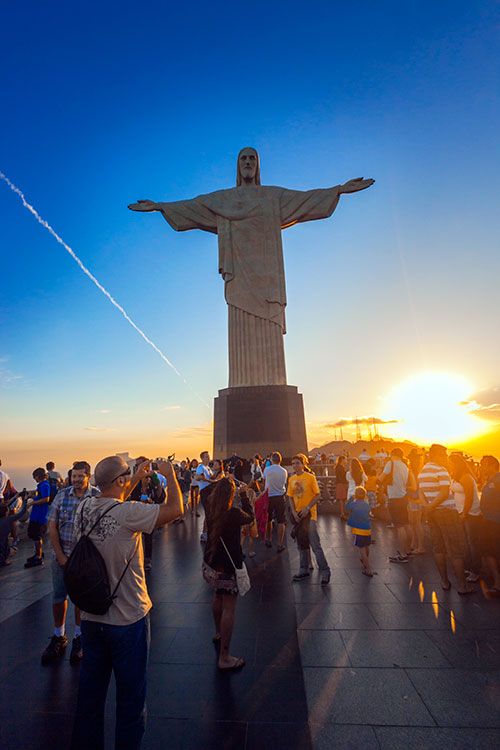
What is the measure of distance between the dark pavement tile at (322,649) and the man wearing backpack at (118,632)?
1.82 m

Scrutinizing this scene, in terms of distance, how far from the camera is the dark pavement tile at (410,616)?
4.07 metres

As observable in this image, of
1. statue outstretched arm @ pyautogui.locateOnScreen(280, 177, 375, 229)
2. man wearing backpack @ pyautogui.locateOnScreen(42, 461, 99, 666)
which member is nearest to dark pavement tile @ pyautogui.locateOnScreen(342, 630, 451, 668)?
man wearing backpack @ pyautogui.locateOnScreen(42, 461, 99, 666)

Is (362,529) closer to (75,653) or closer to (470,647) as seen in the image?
(470,647)

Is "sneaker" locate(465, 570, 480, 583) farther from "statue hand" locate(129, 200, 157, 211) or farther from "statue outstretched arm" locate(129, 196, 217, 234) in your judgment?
"statue hand" locate(129, 200, 157, 211)

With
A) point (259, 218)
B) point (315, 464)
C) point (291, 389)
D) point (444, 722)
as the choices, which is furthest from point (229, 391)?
point (444, 722)

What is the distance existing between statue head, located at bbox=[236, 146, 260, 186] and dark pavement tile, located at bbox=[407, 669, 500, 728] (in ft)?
68.0

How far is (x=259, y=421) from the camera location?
15.6m

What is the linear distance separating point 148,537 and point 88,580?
4.62 m

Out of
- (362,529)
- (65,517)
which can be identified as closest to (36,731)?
(65,517)

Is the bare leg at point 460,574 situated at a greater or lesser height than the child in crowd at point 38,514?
lesser

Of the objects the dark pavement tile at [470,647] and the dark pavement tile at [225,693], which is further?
the dark pavement tile at [470,647]

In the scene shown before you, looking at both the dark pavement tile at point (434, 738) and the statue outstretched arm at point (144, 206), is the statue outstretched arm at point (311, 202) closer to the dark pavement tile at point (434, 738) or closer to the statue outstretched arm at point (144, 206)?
the statue outstretched arm at point (144, 206)

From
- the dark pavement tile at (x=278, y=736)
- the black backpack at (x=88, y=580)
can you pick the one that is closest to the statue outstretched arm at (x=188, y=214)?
the black backpack at (x=88, y=580)

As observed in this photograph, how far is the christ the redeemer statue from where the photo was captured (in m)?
17.2
